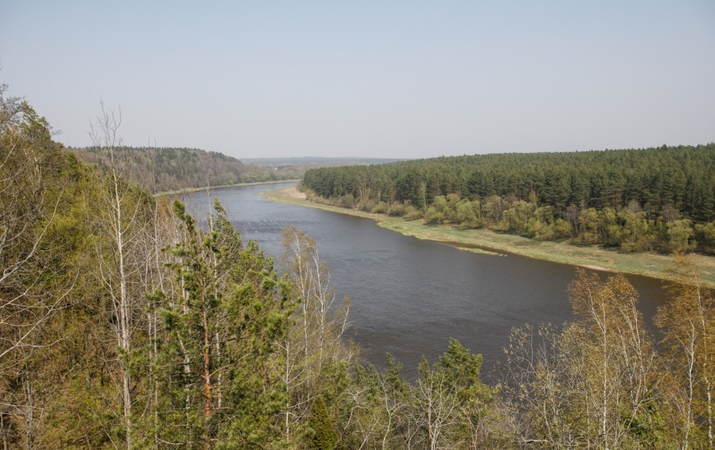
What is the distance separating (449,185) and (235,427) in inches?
2379

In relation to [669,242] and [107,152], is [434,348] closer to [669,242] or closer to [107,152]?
[107,152]

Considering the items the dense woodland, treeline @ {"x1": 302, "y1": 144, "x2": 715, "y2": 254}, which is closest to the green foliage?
the dense woodland

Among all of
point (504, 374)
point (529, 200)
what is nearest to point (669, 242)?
point (529, 200)

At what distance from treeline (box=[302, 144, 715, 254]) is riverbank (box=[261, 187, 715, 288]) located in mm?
1324

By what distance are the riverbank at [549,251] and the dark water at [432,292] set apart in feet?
6.94

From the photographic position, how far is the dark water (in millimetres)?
21922

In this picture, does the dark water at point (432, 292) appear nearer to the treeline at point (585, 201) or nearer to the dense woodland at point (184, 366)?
the dense woodland at point (184, 366)

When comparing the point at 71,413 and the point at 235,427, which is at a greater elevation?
the point at 235,427

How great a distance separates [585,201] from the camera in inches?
1841

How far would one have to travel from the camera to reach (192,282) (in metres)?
6.27

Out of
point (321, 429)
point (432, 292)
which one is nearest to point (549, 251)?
point (432, 292)

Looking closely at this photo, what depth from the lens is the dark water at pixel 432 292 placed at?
2192 cm

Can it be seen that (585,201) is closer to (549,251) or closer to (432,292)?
(549,251)

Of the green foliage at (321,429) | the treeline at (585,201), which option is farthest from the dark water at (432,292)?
the treeline at (585,201)
